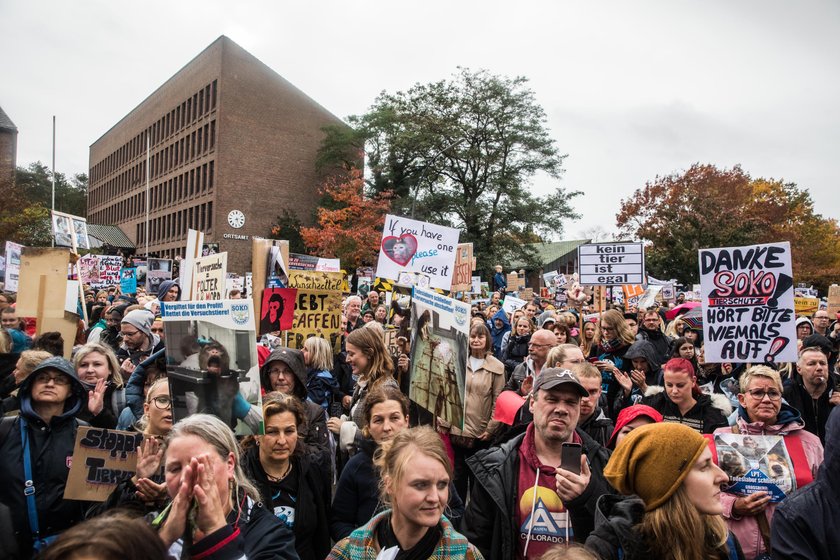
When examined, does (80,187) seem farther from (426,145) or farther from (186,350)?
(186,350)

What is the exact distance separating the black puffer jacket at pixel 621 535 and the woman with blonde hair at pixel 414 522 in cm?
52

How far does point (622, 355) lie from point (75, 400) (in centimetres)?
574

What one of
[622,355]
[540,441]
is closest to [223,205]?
[622,355]

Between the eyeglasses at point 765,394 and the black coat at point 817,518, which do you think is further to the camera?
the eyeglasses at point 765,394

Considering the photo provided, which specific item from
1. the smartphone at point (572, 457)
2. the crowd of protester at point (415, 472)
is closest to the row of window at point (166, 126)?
the crowd of protester at point (415, 472)

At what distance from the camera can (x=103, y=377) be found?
465 cm

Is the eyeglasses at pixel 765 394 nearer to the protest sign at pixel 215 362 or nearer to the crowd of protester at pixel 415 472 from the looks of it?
the crowd of protester at pixel 415 472

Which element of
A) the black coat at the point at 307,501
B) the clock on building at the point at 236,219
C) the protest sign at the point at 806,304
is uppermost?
the clock on building at the point at 236,219

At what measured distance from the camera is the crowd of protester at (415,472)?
244 cm

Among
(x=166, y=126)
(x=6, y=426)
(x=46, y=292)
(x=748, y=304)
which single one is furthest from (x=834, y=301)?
(x=166, y=126)

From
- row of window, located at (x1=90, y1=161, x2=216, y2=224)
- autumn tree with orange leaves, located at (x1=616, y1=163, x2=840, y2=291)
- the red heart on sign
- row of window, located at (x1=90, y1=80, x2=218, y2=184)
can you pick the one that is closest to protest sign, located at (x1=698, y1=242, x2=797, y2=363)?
the red heart on sign

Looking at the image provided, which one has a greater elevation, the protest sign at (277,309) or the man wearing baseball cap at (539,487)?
the protest sign at (277,309)

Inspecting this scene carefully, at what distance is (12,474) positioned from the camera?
3.36 m

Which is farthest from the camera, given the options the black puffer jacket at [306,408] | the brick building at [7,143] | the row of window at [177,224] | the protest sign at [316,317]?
the brick building at [7,143]
